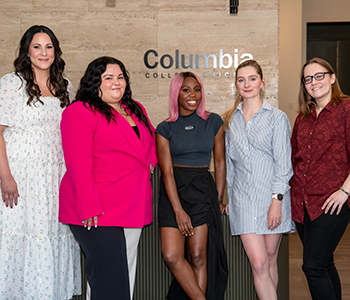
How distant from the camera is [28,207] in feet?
7.61

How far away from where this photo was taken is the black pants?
2037mm

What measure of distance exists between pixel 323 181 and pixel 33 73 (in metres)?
1.97

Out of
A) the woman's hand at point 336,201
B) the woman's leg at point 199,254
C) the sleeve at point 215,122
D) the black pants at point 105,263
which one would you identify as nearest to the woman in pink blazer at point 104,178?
the black pants at point 105,263

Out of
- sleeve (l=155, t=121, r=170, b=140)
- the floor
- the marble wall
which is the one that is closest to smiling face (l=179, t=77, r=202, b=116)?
sleeve (l=155, t=121, r=170, b=140)

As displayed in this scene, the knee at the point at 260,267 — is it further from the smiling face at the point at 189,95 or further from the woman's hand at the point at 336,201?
the smiling face at the point at 189,95

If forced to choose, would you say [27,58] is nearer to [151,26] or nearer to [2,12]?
[151,26]

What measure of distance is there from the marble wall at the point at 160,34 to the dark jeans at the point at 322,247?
3753 mm

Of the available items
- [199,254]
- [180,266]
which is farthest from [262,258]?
[180,266]

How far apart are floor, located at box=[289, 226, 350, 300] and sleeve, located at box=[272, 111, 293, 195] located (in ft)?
5.05

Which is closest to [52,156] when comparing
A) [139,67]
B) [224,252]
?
[224,252]

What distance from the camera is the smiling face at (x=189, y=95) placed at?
8.21 feet

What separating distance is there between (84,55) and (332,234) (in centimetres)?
477

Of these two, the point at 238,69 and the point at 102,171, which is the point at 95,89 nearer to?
the point at 102,171

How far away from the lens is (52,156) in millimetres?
2361
